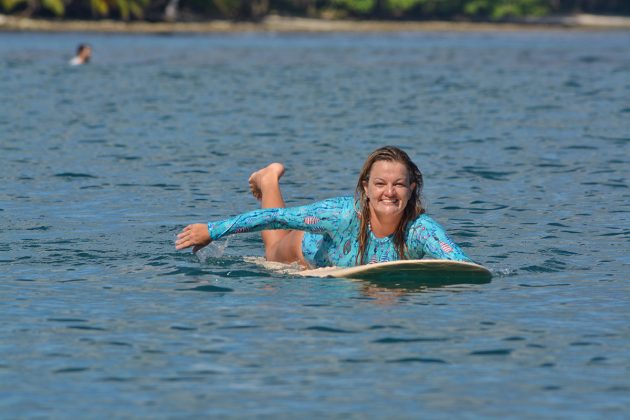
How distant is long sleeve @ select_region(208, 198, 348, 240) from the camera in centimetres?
1259

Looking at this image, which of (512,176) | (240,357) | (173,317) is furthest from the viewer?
(512,176)

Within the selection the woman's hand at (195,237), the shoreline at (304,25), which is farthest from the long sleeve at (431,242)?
the shoreline at (304,25)

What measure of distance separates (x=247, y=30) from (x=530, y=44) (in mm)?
21815

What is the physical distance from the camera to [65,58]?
60281 mm

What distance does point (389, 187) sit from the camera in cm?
1226

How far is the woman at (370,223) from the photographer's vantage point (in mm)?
12289

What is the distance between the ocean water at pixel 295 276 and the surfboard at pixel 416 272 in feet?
0.37

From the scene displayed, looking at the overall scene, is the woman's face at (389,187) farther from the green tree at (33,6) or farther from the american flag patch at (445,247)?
the green tree at (33,6)

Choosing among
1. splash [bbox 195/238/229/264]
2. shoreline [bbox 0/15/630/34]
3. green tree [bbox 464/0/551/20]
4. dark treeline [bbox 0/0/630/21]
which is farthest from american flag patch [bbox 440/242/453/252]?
green tree [bbox 464/0/551/20]

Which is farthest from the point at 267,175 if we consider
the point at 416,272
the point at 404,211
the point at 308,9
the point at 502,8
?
the point at 502,8

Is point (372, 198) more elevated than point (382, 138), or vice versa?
point (372, 198)

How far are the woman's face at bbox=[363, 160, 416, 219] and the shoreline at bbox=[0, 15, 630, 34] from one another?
76063 mm

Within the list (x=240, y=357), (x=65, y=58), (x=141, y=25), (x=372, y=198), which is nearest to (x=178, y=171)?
(x=372, y=198)

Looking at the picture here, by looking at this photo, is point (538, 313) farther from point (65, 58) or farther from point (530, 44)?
point (530, 44)
